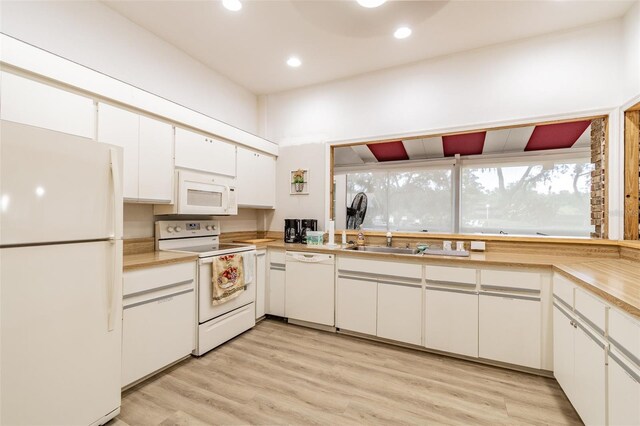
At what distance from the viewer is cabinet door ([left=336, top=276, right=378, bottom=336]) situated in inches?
113

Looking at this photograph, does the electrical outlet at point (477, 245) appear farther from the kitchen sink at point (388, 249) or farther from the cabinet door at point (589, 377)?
the cabinet door at point (589, 377)

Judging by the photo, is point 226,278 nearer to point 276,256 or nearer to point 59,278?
point 276,256

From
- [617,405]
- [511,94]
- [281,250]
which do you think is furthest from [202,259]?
[511,94]

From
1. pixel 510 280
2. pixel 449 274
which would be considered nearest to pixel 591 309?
pixel 510 280

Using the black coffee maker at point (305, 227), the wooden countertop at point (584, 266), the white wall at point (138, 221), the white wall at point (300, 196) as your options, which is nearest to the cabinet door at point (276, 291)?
the wooden countertop at point (584, 266)

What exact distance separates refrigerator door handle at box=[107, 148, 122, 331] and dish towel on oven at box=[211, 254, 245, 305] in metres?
0.91

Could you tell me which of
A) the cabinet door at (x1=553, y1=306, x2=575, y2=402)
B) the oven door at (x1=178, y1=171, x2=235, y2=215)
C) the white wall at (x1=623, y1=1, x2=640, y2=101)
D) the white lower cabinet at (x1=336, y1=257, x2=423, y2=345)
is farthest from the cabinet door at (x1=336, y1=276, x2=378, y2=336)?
the white wall at (x1=623, y1=1, x2=640, y2=101)

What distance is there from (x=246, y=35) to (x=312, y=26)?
67cm

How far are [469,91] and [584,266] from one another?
1.94 metres

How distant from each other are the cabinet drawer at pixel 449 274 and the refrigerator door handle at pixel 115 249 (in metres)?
2.36

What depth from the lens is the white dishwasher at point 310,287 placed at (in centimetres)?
310

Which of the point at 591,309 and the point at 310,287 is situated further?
the point at 310,287

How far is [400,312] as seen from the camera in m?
2.72

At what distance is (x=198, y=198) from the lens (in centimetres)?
283
